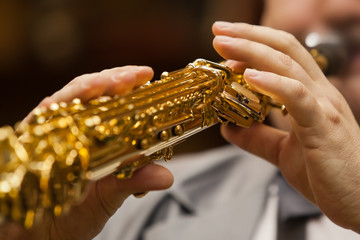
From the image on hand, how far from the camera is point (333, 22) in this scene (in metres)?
0.98

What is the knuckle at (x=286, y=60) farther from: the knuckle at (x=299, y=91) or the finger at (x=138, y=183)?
the finger at (x=138, y=183)

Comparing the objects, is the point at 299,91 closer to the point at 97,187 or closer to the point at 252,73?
the point at 252,73

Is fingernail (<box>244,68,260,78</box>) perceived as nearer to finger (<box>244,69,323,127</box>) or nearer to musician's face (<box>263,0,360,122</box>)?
finger (<box>244,69,323,127</box>)

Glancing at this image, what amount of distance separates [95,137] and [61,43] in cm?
185

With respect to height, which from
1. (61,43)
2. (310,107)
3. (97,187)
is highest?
(310,107)

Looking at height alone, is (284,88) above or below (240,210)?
above

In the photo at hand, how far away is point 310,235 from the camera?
101 cm

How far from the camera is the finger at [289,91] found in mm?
628

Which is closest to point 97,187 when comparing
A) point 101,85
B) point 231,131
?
point 101,85

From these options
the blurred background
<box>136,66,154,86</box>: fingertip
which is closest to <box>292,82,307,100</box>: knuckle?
<box>136,66,154,86</box>: fingertip

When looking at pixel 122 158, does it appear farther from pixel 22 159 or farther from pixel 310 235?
pixel 310 235

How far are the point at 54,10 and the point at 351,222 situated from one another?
195 centimetres

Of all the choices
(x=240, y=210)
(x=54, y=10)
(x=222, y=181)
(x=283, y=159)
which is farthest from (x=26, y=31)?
(x=283, y=159)

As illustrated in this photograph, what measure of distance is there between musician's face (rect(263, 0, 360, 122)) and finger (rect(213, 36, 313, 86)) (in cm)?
33
